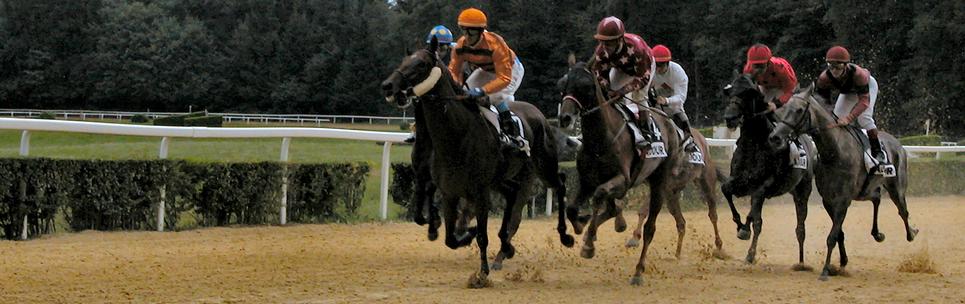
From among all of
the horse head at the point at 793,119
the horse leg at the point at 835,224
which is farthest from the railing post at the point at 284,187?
the horse leg at the point at 835,224

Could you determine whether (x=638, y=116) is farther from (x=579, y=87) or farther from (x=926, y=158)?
(x=926, y=158)

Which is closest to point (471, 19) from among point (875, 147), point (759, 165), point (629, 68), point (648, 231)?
point (629, 68)

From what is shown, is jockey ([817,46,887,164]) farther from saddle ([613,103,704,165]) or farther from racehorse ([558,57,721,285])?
racehorse ([558,57,721,285])

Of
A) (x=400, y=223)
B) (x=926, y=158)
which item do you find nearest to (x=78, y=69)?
(x=926, y=158)

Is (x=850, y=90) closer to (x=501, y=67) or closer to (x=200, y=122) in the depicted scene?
(x=501, y=67)

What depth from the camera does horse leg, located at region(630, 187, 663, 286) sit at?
322 inches

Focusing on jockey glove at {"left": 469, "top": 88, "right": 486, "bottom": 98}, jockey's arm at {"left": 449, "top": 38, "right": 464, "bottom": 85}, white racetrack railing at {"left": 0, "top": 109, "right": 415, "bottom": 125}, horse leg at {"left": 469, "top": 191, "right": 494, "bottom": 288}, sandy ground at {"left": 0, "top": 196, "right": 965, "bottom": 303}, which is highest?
white racetrack railing at {"left": 0, "top": 109, "right": 415, "bottom": 125}

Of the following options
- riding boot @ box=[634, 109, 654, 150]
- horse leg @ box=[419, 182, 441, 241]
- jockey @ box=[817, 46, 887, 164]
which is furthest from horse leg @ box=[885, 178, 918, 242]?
horse leg @ box=[419, 182, 441, 241]

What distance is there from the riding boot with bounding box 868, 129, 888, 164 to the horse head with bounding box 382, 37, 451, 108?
12.9ft

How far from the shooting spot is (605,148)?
817cm

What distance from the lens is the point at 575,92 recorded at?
786cm

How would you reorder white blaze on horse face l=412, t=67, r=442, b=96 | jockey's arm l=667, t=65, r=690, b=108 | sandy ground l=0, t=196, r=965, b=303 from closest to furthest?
sandy ground l=0, t=196, r=965, b=303 < white blaze on horse face l=412, t=67, r=442, b=96 < jockey's arm l=667, t=65, r=690, b=108

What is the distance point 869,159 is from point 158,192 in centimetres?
562

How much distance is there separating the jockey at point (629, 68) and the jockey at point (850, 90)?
5.61 feet
